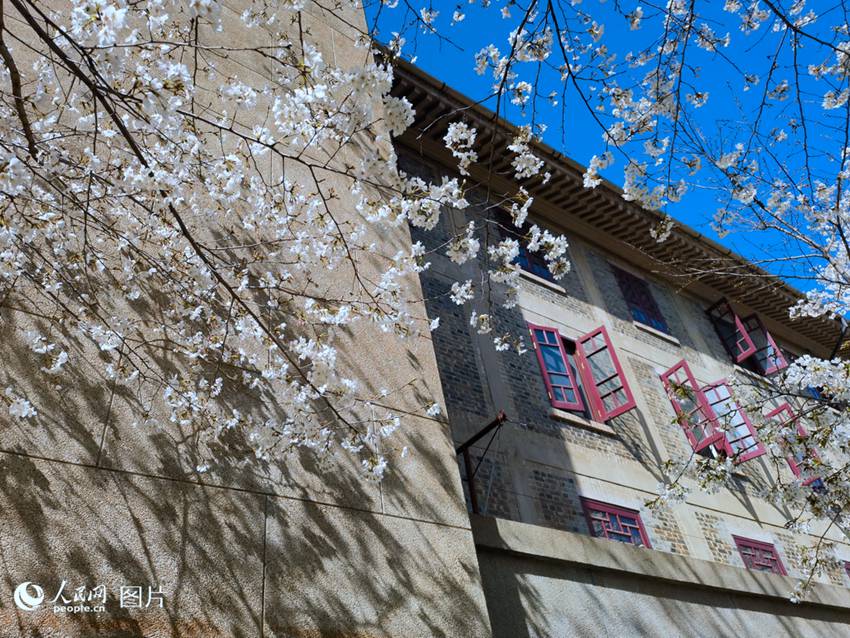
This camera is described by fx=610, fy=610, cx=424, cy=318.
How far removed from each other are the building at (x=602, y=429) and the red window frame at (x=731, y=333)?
50 millimetres

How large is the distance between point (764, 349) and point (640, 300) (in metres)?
3.96

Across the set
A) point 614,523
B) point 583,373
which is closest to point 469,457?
point 614,523

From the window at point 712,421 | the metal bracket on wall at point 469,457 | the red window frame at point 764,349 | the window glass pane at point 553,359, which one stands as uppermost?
the red window frame at point 764,349

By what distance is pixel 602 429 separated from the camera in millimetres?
9234

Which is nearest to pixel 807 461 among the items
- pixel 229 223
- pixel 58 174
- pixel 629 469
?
pixel 629 469

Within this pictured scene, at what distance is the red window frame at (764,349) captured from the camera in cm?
1368

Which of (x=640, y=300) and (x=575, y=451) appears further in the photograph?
(x=640, y=300)

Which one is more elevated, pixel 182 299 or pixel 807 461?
pixel 182 299

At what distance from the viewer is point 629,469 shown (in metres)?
9.12

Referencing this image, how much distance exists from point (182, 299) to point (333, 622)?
2.38 meters

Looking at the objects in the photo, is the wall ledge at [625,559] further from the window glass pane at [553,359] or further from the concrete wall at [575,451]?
the window glass pane at [553,359]

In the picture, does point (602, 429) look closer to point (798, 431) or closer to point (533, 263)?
point (798, 431)

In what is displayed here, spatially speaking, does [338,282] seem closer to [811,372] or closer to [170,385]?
[170,385]

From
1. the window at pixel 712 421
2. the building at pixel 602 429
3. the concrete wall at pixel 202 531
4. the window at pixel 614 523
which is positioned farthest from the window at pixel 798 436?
the concrete wall at pixel 202 531
